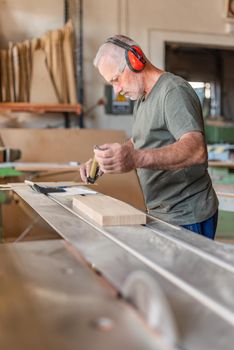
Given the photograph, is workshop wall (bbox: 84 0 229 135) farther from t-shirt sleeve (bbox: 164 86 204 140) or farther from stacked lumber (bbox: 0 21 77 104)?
t-shirt sleeve (bbox: 164 86 204 140)

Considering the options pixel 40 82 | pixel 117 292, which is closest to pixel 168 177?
pixel 117 292

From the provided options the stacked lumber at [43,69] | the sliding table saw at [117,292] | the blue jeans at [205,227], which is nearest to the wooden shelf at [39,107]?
the stacked lumber at [43,69]

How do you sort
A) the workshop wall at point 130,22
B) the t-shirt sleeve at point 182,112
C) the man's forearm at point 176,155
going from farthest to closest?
the workshop wall at point 130,22
the t-shirt sleeve at point 182,112
the man's forearm at point 176,155

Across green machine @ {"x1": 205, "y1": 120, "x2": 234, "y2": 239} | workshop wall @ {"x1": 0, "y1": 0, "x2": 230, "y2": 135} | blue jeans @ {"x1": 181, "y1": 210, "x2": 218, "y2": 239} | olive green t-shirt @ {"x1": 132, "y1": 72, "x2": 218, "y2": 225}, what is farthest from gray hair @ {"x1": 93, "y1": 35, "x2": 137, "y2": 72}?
workshop wall @ {"x1": 0, "y1": 0, "x2": 230, "y2": 135}

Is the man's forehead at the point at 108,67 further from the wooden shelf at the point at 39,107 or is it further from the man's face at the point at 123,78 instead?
the wooden shelf at the point at 39,107

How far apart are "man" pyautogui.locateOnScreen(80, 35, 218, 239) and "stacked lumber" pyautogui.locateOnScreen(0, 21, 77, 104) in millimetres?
2681

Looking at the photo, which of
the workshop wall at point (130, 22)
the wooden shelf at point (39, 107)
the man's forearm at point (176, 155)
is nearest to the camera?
the man's forearm at point (176, 155)

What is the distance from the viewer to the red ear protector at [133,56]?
5.18 feet

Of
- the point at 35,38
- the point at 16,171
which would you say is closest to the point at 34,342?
the point at 16,171

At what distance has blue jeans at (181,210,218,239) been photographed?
164cm

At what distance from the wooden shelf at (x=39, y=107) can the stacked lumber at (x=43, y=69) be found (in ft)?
0.27

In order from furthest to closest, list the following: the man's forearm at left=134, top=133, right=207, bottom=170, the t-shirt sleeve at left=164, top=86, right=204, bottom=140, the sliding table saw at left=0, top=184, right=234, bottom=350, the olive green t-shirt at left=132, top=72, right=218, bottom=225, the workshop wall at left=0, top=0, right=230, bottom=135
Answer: the workshop wall at left=0, top=0, right=230, bottom=135 < the olive green t-shirt at left=132, top=72, right=218, bottom=225 < the t-shirt sleeve at left=164, top=86, right=204, bottom=140 < the man's forearm at left=134, top=133, right=207, bottom=170 < the sliding table saw at left=0, top=184, right=234, bottom=350

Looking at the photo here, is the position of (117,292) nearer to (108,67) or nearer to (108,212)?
(108,212)

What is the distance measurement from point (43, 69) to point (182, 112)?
122 inches
